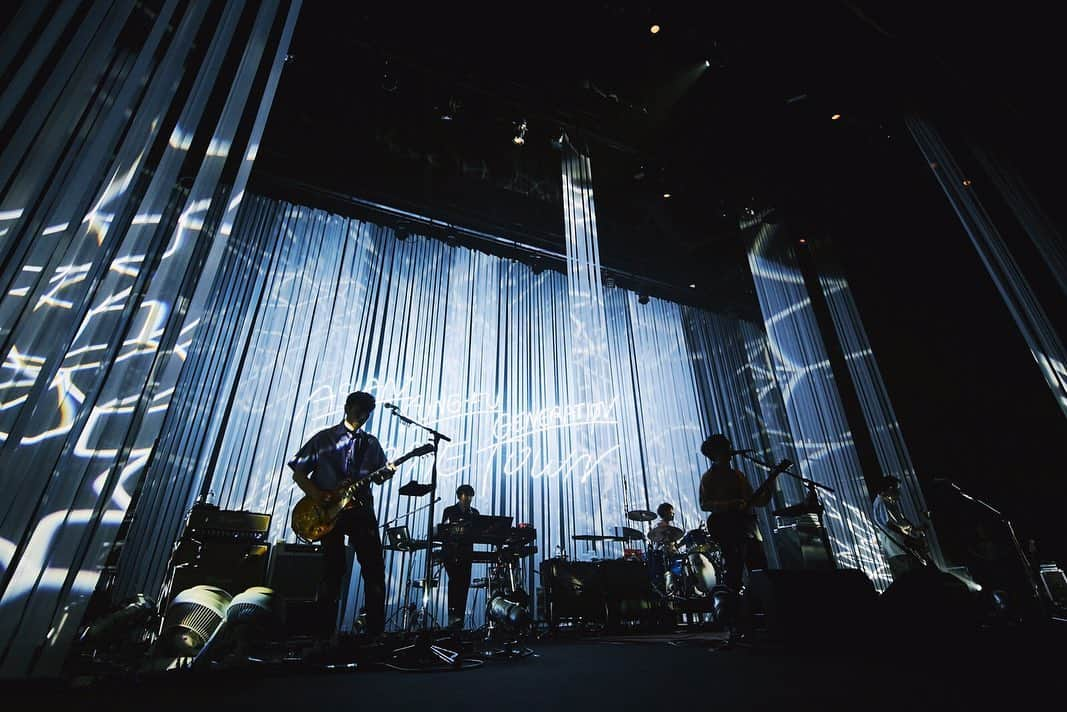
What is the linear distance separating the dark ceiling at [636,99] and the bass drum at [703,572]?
15.3 feet

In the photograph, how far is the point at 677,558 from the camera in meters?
5.14

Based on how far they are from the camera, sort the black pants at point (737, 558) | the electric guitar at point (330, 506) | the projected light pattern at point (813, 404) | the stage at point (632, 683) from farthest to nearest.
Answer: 1. the projected light pattern at point (813, 404)
2. the black pants at point (737, 558)
3. the electric guitar at point (330, 506)
4. the stage at point (632, 683)

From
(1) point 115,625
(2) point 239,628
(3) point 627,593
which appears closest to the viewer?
(2) point 239,628

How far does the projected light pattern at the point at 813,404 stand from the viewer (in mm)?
5285

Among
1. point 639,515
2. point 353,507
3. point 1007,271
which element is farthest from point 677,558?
point 1007,271

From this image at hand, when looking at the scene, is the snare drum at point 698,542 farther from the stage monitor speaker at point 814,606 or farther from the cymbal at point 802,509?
the stage monitor speaker at point 814,606

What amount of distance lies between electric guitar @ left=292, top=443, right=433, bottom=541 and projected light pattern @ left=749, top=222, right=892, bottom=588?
17.2ft

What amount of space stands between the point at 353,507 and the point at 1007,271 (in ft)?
17.9

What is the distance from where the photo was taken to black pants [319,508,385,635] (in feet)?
8.11

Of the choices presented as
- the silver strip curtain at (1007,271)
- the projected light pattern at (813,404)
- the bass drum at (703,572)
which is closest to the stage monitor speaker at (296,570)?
the bass drum at (703,572)

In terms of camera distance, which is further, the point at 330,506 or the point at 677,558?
the point at 677,558

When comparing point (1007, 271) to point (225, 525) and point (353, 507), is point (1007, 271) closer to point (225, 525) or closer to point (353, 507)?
point (353, 507)

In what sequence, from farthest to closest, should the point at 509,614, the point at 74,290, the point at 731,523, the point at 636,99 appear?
the point at 636,99
the point at 509,614
the point at 731,523
the point at 74,290

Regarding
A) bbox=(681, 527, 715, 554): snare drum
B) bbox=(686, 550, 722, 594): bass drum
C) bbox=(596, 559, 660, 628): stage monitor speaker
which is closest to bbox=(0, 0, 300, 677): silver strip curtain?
bbox=(596, 559, 660, 628): stage monitor speaker
